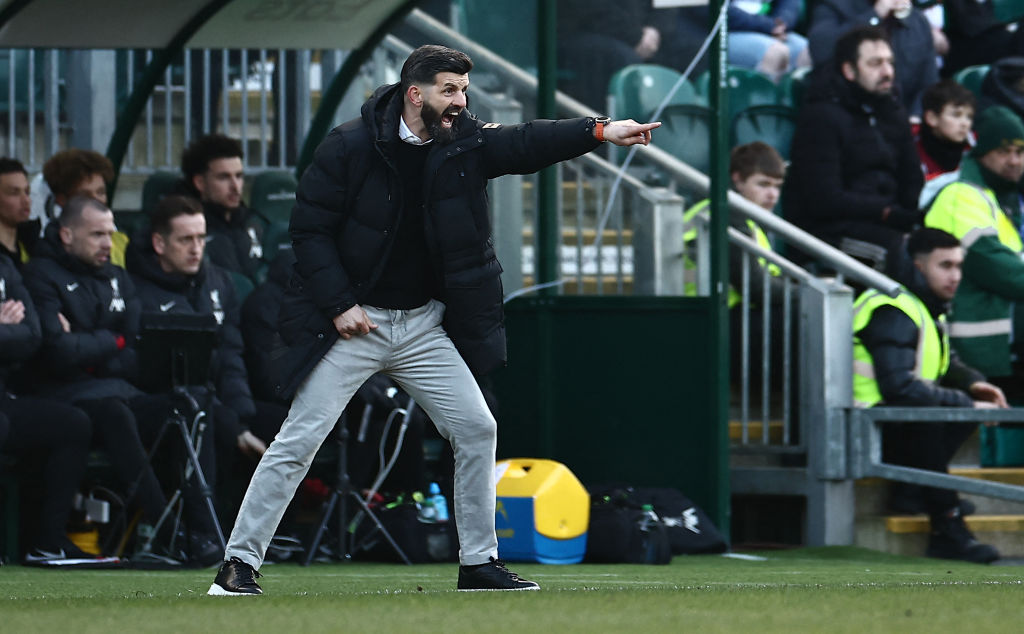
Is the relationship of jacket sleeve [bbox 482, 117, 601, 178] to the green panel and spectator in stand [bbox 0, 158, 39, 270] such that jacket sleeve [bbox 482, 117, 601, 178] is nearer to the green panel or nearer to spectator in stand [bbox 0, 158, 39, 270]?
spectator in stand [bbox 0, 158, 39, 270]

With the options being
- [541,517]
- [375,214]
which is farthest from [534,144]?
[541,517]

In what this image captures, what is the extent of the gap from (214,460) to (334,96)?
123 inches

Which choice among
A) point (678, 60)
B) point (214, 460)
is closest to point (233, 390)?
point (214, 460)

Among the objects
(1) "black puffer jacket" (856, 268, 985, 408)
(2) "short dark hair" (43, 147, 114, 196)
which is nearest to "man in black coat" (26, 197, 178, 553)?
(2) "short dark hair" (43, 147, 114, 196)

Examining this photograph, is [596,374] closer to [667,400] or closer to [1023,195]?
[667,400]

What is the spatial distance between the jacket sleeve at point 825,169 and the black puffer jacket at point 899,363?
1.27 meters

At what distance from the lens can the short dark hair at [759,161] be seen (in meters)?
11.9

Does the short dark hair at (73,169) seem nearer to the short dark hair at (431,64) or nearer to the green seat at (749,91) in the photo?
the short dark hair at (431,64)

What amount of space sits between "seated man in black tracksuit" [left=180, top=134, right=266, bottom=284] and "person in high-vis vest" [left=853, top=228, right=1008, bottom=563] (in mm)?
3402

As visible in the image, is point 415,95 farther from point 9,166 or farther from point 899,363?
point 899,363

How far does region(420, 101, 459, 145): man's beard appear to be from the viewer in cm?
677

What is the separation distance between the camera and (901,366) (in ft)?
36.1

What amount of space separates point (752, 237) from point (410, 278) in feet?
16.4

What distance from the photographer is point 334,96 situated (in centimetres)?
1188
